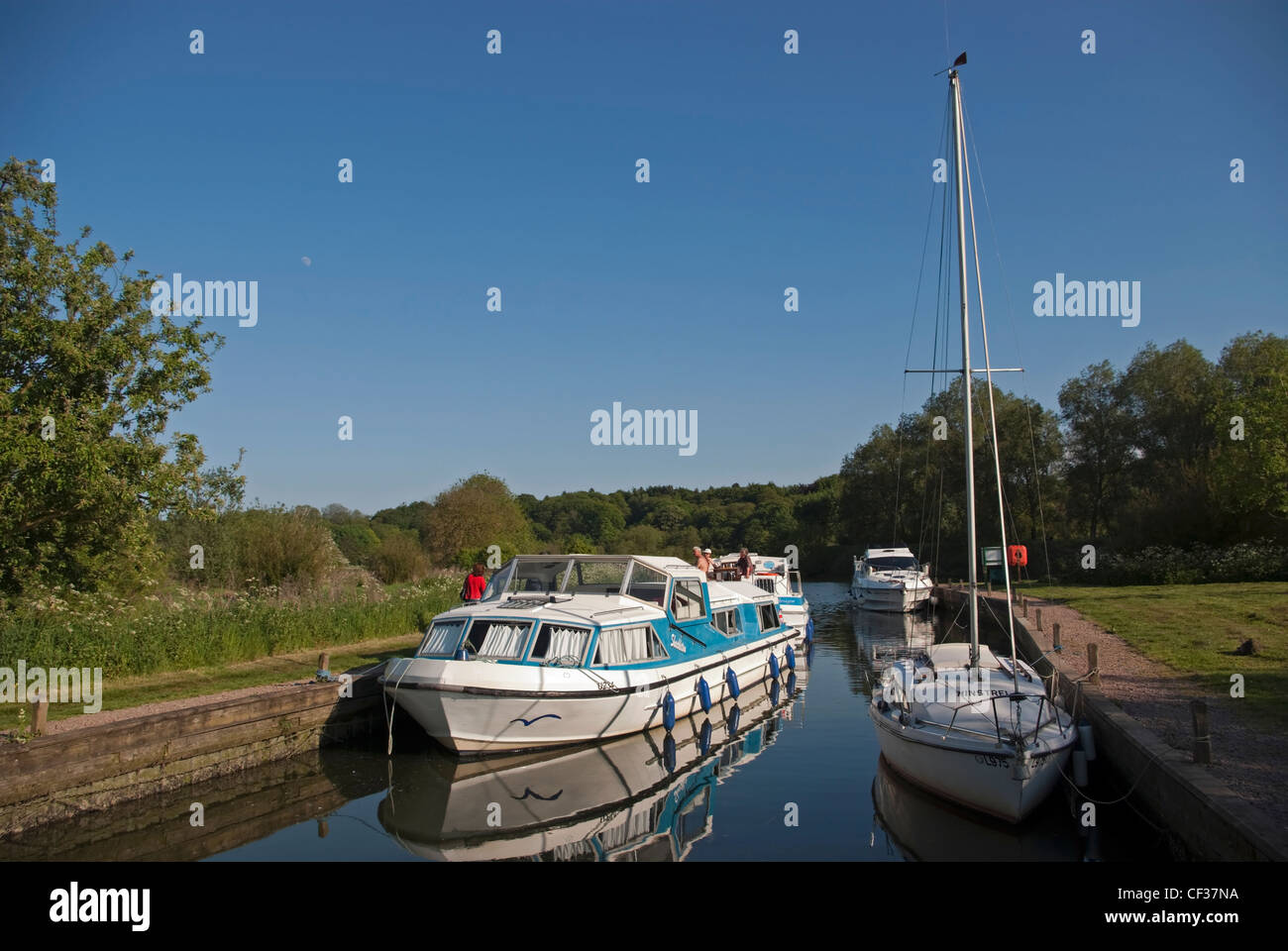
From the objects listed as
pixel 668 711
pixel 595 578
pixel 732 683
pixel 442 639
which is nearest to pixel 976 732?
pixel 668 711

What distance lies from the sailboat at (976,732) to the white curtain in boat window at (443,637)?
735 cm

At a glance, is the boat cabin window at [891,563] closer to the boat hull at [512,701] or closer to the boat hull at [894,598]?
the boat hull at [894,598]

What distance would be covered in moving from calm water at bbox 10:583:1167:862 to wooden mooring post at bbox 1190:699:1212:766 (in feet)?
3.88

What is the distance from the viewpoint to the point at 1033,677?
46.1ft

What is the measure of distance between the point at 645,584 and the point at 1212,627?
13340 millimetres

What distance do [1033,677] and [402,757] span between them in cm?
1080

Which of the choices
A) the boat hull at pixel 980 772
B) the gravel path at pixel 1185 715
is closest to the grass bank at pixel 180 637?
the boat hull at pixel 980 772

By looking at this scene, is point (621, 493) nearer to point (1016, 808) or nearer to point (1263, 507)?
point (1263, 507)

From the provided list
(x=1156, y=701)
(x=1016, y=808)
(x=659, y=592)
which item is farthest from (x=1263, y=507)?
(x=1016, y=808)

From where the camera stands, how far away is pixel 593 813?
12.2m

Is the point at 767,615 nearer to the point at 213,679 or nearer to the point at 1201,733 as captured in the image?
the point at 213,679

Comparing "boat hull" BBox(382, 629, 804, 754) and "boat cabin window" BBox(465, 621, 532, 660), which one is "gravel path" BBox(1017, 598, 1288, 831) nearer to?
"boat hull" BBox(382, 629, 804, 754)

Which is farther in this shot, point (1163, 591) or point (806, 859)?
point (1163, 591)

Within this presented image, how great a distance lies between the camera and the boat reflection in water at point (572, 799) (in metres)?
11.0
